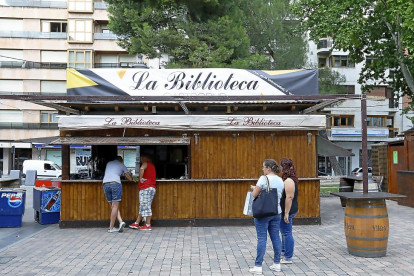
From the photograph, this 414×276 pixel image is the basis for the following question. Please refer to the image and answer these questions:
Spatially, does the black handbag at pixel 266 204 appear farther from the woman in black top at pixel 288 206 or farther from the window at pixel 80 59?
the window at pixel 80 59

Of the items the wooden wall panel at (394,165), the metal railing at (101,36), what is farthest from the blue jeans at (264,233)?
the metal railing at (101,36)

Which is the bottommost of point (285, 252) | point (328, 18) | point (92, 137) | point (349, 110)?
point (285, 252)

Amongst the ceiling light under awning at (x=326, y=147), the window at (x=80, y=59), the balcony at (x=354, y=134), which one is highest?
the window at (x=80, y=59)

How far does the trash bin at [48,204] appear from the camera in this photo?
11.3 metres

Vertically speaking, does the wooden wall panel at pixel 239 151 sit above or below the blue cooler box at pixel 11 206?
above

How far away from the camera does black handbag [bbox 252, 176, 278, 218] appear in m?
6.41

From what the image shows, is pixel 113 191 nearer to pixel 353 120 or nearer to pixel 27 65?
pixel 27 65

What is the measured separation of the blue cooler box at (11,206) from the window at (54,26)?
37.2 m

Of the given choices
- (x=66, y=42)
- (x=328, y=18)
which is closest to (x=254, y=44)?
(x=328, y=18)

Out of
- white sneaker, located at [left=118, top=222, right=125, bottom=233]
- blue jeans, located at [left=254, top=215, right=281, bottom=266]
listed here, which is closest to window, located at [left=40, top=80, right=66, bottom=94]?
white sneaker, located at [left=118, top=222, right=125, bottom=233]

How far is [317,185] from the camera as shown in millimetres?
10812

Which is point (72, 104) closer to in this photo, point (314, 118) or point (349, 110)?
point (314, 118)

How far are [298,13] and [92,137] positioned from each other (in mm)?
16784

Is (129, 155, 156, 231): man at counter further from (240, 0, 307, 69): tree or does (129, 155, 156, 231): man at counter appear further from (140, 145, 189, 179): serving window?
(240, 0, 307, 69): tree
